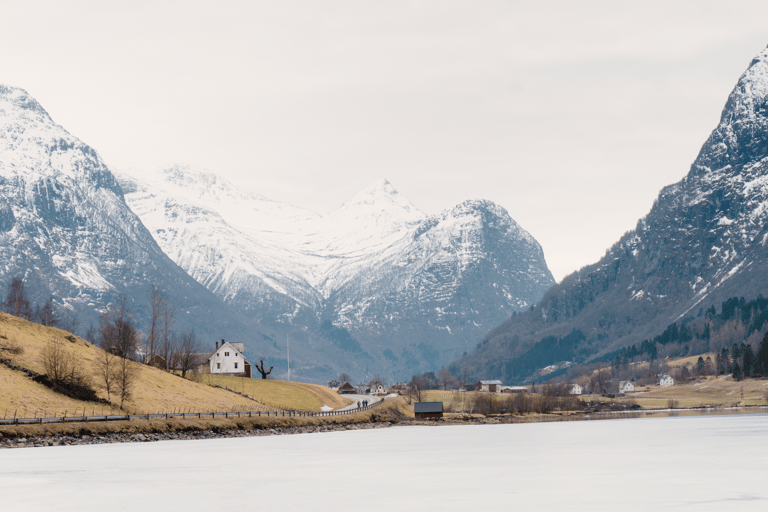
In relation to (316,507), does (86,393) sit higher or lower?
higher

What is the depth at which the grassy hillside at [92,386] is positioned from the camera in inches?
4518

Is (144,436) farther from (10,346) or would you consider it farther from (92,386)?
(10,346)

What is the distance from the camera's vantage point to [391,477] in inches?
2547

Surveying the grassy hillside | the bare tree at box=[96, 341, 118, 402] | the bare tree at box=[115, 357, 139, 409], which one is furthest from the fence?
the bare tree at box=[96, 341, 118, 402]

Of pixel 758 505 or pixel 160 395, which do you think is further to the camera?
pixel 160 395

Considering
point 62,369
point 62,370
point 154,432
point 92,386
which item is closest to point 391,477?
point 154,432

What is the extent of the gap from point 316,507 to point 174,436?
71858mm

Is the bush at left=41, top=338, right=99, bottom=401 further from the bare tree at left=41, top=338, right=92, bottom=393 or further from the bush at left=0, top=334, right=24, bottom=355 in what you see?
the bush at left=0, top=334, right=24, bottom=355

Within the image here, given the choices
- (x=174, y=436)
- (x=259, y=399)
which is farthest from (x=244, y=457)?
(x=259, y=399)

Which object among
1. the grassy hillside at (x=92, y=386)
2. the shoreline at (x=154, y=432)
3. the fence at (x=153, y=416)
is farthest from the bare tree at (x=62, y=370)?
the shoreline at (x=154, y=432)

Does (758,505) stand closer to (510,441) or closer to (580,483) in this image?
(580,483)

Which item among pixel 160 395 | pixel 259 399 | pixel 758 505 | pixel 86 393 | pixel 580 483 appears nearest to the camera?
pixel 758 505

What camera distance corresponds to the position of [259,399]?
17462 centimetres

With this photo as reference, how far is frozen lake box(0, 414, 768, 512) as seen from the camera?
5016 cm
